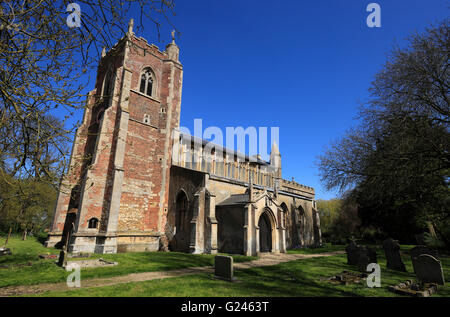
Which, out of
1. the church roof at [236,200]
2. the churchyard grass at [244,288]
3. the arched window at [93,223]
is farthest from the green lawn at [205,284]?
the church roof at [236,200]

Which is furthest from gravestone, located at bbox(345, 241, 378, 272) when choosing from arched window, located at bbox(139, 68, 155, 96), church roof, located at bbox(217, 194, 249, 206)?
arched window, located at bbox(139, 68, 155, 96)

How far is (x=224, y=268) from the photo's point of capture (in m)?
8.63

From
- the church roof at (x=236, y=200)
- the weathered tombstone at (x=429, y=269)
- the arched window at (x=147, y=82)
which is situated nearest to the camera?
the weathered tombstone at (x=429, y=269)

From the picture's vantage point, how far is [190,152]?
25406 mm

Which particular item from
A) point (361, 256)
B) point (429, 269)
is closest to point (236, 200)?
point (361, 256)

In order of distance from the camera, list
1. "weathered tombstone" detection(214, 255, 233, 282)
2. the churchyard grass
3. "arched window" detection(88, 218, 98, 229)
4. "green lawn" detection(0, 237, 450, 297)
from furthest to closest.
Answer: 1. "arched window" detection(88, 218, 98, 229)
2. "weathered tombstone" detection(214, 255, 233, 282)
3. "green lawn" detection(0, 237, 450, 297)
4. the churchyard grass

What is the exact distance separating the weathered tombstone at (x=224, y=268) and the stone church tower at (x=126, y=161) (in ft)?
33.5

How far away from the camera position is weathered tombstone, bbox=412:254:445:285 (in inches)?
342

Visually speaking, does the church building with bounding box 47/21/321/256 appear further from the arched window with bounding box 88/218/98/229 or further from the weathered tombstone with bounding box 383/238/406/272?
the weathered tombstone with bounding box 383/238/406/272

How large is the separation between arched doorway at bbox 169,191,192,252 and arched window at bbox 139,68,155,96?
404 inches

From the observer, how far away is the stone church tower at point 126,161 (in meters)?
16.3

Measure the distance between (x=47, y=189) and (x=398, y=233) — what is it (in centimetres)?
4596

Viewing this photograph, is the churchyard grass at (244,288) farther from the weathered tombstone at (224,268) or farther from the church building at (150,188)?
the church building at (150,188)
